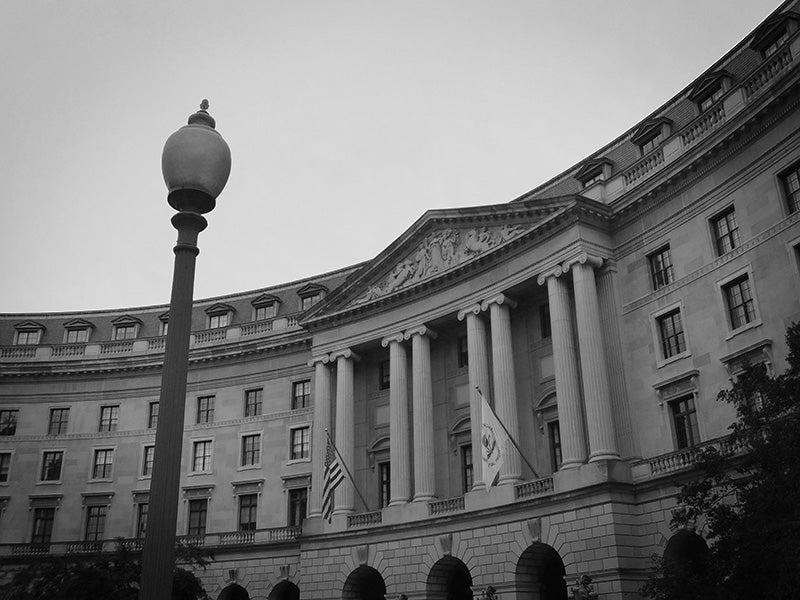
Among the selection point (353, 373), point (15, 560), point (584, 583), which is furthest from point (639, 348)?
point (15, 560)

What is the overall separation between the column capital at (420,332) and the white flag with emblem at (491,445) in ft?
35.6

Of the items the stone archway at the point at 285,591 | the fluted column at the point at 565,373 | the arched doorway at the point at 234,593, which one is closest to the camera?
the fluted column at the point at 565,373

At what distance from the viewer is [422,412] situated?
48062 millimetres

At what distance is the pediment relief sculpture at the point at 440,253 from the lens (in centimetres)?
4678

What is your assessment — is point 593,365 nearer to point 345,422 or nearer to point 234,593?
point 345,422

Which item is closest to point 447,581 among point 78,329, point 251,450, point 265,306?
point 251,450

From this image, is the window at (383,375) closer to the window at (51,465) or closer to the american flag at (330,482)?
the american flag at (330,482)

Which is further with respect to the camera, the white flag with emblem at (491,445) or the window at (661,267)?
the window at (661,267)

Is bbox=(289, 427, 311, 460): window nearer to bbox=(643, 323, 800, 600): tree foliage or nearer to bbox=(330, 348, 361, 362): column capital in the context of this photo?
bbox=(330, 348, 361, 362): column capital

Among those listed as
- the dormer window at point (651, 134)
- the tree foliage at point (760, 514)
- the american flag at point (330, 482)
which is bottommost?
the tree foliage at point (760, 514)

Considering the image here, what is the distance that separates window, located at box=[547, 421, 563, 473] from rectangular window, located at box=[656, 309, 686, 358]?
7.07 m

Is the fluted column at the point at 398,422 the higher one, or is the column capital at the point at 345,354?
the column capital at the point at 345,354

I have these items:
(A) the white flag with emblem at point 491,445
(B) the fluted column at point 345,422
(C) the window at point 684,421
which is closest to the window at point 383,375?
(B) the fluted column at point 345,422

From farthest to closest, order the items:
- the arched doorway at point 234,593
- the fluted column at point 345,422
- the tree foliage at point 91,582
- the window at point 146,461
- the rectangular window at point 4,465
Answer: the rectangular window at point 4,465
the window at point 146,461
the arched doorway at point 234,593
the fluted column at point 345,422
the tree foliage at point 91,582
